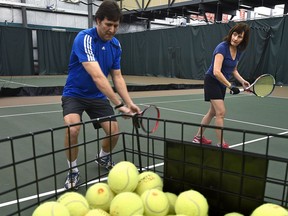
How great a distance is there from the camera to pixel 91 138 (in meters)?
3.35

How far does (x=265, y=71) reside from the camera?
975cm

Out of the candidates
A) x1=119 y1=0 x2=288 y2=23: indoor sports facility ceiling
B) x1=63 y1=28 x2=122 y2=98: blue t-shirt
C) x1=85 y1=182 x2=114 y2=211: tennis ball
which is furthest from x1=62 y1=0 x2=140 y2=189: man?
x1=119 y1=0 x2=288 y2=23: indoor sports facility ceiling

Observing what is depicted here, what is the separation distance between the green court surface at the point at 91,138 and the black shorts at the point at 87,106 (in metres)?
0.21

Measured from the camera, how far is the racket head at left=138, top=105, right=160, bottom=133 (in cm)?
131

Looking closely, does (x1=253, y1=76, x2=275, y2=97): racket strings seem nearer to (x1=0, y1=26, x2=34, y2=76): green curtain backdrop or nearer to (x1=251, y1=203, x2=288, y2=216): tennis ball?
(x1=251, y1=203, x2=288, y2=216): tennis ball

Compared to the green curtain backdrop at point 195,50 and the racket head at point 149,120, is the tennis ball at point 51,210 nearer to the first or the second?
the racket head at point 149,120

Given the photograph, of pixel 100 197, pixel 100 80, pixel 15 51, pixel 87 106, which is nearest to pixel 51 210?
pixel 100 197

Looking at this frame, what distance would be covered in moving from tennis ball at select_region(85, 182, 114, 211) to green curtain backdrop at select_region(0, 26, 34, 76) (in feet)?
46.8

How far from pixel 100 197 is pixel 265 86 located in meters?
2.72

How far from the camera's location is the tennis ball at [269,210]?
961mm

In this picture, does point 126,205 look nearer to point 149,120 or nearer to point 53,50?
point 149,120

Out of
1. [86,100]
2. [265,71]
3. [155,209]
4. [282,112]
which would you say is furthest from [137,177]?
[265,71]

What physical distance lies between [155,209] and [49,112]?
4112mm

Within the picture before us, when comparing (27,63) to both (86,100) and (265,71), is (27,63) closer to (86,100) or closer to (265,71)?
(265,71)
